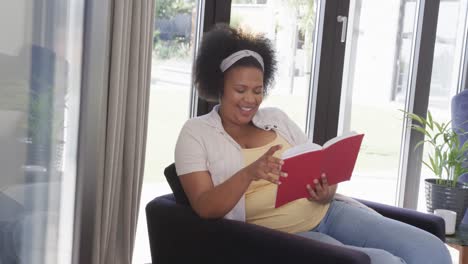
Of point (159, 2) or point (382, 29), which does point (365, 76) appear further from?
point (159, 2)

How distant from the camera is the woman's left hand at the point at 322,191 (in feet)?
6.70

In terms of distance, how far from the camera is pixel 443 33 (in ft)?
13.2

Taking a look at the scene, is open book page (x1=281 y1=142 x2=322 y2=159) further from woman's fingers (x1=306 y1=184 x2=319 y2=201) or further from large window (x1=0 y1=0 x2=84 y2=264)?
large window (x1=0 y1=0 x2=84 y2=264)

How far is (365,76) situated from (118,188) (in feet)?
5.92

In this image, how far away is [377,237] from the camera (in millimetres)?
2041

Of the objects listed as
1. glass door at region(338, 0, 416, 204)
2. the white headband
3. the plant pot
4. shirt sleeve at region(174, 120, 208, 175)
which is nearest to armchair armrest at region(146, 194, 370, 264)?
shirt sleeve at region(174, 120, 208, 175)

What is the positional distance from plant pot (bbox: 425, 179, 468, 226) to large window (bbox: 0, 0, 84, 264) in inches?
75.3

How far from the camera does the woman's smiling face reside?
212 cm

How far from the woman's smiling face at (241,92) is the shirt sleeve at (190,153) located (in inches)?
6.5

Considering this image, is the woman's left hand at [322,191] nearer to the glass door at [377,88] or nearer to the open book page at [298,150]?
the open book page at [298,150]

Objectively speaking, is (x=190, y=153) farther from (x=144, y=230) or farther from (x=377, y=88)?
(x=377, y=88)

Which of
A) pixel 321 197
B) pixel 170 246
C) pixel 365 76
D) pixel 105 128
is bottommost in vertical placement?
pixel 170 246

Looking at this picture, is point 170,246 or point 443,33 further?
point 443,33

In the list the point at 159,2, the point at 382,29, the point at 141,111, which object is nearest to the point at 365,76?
the point at 382,29
